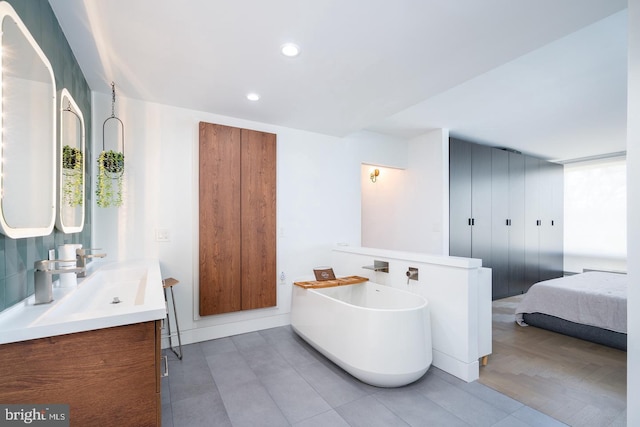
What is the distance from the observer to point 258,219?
3.38 meters

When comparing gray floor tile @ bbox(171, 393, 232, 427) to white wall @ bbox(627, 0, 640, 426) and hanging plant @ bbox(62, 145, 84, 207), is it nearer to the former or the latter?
hanging plant @ bbox(62, 145, 84, 207)

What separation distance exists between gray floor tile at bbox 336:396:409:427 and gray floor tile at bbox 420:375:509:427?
1.25 feet

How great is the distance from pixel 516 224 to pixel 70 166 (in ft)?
Result: 20.2

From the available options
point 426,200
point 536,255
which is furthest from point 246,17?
point 536,255

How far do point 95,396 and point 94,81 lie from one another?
252cm

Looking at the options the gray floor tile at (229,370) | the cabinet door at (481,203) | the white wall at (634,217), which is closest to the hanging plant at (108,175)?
the gray floor tile at (229,370)

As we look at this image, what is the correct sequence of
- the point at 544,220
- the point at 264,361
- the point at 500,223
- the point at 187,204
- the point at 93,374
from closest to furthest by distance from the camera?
the point at 93,374 < the point at 264,361 < the point at 187,204 < the point at 500,223 < the point at 544,220

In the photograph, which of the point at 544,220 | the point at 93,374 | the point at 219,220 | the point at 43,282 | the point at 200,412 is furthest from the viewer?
the point at 544,220

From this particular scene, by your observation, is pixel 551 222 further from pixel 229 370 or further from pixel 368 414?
pixel 229 370

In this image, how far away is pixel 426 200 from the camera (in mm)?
4398

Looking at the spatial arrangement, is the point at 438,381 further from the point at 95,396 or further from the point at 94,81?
the point at 94,81

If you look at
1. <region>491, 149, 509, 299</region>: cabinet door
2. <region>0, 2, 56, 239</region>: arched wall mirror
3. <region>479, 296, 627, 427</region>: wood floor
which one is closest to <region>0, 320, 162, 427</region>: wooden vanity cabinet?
<region>0, 2, 56, 239</region>: arched wall mirror

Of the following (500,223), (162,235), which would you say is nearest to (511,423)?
(162,235)

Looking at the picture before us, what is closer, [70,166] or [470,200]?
[70,166]
